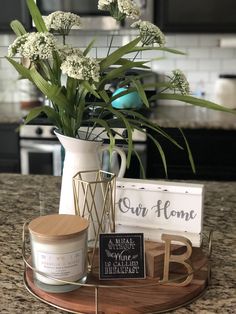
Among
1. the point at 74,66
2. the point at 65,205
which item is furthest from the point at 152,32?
the point at 65,205

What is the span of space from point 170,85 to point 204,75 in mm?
2533

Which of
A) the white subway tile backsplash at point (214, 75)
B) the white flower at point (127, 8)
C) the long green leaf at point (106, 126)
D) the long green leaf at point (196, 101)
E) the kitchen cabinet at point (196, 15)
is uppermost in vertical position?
the kitchen cabinet at point (196, 15)

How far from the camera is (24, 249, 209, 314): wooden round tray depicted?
917mm

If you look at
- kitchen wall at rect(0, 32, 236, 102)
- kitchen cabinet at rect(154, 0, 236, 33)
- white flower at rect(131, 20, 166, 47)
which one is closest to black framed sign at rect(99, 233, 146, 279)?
white flower at rect(131, 20, 166, 47)

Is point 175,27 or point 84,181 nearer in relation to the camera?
point 84,181

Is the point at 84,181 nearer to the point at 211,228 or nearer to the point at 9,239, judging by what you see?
the point at 9,239

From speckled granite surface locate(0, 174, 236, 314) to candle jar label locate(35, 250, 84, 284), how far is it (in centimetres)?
7

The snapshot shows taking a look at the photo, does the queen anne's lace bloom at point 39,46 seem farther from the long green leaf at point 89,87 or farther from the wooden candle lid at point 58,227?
the wooden candle lid at point 58,227

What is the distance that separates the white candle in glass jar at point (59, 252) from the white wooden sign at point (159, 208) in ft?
0.51

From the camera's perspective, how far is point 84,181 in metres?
1.07

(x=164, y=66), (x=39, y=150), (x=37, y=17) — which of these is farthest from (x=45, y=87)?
(x=164, y=66)

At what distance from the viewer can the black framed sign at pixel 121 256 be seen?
976 millimetres

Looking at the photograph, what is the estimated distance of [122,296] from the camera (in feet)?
3.12

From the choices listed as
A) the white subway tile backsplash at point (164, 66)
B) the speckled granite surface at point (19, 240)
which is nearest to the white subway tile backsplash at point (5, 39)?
the white subway tile backsplash at point (164, 66)
